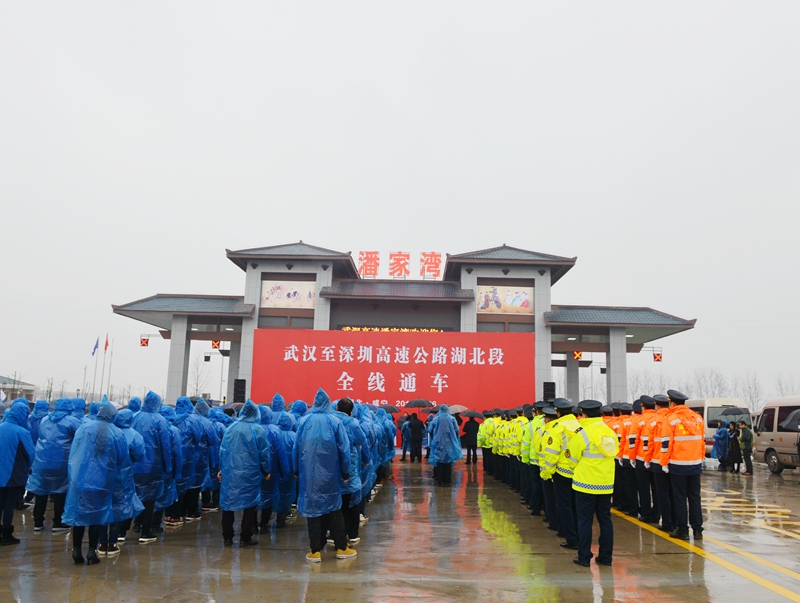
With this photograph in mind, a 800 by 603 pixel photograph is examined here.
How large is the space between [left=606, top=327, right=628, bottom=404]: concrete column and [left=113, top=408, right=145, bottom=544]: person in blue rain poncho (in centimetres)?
2179

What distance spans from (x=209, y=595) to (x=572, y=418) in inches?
148

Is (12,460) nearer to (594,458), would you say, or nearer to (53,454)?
(53,454)

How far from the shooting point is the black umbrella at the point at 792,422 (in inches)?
558

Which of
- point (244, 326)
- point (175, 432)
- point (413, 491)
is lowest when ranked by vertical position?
point (413, 491)

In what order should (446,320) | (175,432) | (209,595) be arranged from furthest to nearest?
(446,320), (175,432), (209,595)

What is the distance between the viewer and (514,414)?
11.3 metres

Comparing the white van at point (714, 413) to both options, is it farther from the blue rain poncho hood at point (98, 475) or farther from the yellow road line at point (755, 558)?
the blue rain poncho hood at point (98, 475)

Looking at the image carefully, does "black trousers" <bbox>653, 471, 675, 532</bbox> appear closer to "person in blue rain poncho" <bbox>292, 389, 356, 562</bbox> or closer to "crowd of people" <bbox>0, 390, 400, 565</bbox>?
"crowd of people" <bbox>0, 390, 400, 565</bbox>

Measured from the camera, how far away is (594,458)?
5.50m

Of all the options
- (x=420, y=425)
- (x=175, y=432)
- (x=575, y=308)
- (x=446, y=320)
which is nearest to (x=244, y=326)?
(x=446, y=320)

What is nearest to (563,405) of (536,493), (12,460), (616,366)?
(536,493)

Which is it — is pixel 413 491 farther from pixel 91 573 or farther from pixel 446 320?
pixel 446 320

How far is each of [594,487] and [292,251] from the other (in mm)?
21794

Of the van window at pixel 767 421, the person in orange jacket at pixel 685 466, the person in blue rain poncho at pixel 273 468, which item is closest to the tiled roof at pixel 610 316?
the van window at pixel 767 421
